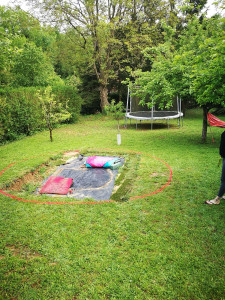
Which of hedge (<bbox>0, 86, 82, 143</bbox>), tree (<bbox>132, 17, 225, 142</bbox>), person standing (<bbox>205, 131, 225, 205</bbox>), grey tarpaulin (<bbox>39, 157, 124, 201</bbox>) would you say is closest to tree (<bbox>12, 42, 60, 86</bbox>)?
hedge (<bbox>0, 86, 82, 143</bbox>)

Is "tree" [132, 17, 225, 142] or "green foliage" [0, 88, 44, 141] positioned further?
"green foliage" [0, 88, 44, 141]

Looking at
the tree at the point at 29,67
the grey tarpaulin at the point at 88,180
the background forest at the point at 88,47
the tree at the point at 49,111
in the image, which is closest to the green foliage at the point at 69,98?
the background forest at the point at 88,47

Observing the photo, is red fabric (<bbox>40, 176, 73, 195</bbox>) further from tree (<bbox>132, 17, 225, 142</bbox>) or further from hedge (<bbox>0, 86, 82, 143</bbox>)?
hedge (<bbox>0, 86, 82, 143</bbox>)

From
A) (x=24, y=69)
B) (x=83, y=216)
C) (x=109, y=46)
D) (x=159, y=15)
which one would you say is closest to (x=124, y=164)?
(x=83, y=216)

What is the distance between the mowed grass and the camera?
200 centimetres

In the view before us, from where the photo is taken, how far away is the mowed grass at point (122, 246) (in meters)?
2.00

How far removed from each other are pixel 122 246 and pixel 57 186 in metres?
2.07

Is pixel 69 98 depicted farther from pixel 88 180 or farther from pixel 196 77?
pixel 88 180

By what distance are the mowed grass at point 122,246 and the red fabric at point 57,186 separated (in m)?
0.51

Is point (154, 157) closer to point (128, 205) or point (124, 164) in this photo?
point (124, 164)

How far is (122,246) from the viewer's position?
251 cm

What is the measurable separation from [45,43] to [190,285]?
31.4 metres

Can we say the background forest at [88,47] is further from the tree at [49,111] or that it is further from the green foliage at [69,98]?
the tree at [49,111]

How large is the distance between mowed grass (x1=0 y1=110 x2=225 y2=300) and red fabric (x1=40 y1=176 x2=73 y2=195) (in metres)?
0.51
